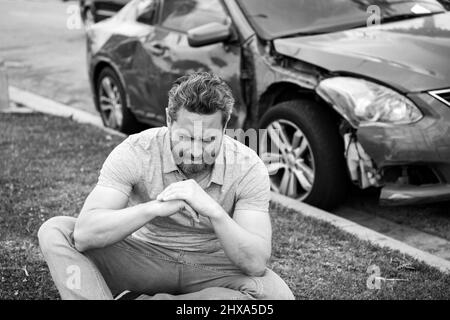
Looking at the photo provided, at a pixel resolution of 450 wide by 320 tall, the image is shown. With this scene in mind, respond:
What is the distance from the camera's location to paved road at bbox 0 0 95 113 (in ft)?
31.1

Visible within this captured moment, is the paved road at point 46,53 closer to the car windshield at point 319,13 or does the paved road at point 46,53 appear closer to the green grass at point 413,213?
the car windshield at point 319,13

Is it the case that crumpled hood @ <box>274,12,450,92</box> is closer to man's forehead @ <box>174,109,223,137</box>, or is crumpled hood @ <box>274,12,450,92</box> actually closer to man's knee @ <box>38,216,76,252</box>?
man's forehead @ <box>174,109,223,137</box>

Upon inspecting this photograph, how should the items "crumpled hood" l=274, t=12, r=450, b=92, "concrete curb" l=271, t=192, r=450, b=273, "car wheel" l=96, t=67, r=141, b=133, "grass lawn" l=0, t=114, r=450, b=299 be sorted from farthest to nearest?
"car wheel" l=96, t=67, r=141, b=133
"crumpled hood" l=274, t=12, r=450, b=92
"concrete curb" l=271, t=192, r=450, b=273
"grass lawn" l=0, t=114, r=450, b=299

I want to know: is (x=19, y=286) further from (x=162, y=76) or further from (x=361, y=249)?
(x=162, y=76)

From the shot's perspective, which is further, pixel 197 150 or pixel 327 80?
pixel 327 80

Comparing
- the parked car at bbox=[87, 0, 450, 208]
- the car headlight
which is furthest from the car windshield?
the car headlight

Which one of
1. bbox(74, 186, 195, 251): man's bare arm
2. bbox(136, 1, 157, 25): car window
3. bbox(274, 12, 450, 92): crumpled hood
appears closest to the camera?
bbox(74, 186, 195, 251): man's bare arm

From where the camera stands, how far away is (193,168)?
10.0ft

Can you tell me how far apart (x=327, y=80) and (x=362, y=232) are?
96cm

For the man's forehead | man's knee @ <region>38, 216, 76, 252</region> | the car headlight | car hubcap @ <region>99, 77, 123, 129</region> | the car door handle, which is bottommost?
car hubcap @ <region>99, 77, 123, 129</region>

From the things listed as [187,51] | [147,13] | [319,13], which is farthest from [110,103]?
[319,13]

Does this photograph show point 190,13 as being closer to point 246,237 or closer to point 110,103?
point 110,103

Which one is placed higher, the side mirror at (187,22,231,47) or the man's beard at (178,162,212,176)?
the man's beard at (178,162,212,176)

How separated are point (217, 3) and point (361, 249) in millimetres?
2344
